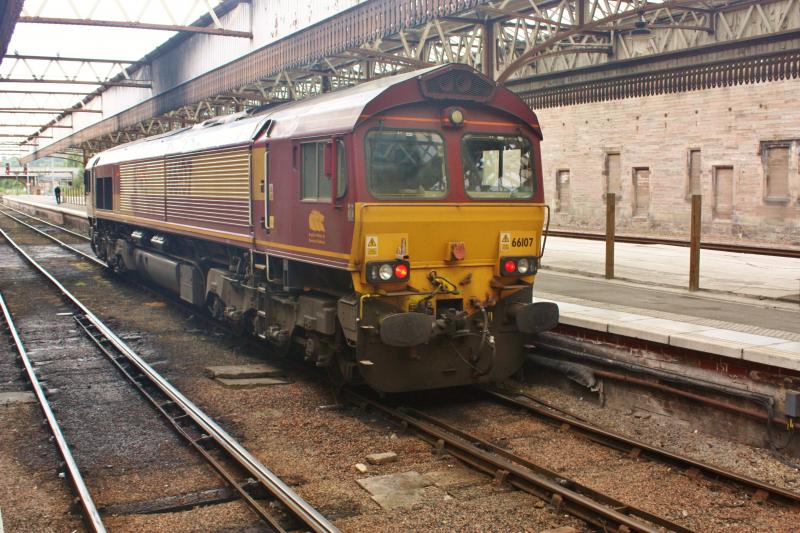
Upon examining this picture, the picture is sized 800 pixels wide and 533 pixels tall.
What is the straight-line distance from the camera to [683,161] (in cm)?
2623

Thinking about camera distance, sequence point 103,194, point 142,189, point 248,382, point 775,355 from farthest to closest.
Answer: point 103,194, point 142,189, point 248,382, point 775,355

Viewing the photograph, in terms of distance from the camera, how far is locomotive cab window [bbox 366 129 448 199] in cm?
779

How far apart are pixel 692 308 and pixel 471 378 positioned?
3.76 metres

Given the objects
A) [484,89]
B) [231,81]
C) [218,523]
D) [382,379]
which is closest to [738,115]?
[231,81]

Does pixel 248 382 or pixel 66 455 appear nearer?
pixel 66 455

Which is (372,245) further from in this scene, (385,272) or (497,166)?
(497,166)

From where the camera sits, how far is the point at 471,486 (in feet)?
21.0

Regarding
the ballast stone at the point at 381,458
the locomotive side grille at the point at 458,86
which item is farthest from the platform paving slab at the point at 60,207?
the ballast stone at the point at 381,458

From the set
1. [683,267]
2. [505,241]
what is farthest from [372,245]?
[683,267]

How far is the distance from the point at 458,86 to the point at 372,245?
1931 millimetres

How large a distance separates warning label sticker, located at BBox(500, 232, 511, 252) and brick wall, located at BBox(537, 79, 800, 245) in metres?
17.7

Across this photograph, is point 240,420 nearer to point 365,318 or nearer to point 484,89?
point 365,318

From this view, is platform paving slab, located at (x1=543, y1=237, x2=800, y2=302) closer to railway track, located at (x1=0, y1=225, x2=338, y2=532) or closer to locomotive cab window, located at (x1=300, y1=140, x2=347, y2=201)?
locomotive cab window, located at (x1=300, y1=140, x2=347, y2=201)

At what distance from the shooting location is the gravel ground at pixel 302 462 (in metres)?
5.73
